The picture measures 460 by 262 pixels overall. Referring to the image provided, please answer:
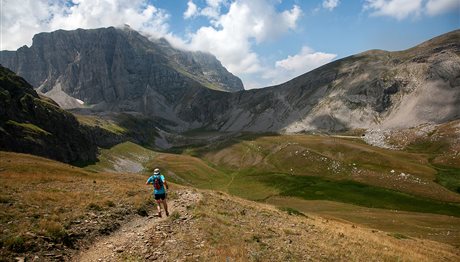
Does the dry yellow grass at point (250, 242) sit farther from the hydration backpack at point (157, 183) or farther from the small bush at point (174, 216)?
the hydration backpack at point (157, 183)

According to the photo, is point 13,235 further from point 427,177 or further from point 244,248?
point 427,177

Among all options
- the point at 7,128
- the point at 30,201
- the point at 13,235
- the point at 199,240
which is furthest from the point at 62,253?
the point at 7,128

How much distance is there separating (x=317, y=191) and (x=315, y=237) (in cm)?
10427

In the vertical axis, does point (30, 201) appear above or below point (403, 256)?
above

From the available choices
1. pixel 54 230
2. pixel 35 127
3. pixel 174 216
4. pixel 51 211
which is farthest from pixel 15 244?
pixel 35 127

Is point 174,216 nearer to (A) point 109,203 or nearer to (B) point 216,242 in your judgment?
(B) point 216,242

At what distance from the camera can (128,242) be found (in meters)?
20.8

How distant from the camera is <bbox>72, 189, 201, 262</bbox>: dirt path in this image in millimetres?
18922

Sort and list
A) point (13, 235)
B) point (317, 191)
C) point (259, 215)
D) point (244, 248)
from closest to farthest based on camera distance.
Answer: point (13, 235) → point (244, 248) → point (259, 215) → point (317, 191)

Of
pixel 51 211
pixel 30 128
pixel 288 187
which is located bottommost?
pixel 288 187

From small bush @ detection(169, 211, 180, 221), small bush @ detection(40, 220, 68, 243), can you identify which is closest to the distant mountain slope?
small bush @ detection(169, 211, 180, 221)

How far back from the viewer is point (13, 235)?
18.7 m

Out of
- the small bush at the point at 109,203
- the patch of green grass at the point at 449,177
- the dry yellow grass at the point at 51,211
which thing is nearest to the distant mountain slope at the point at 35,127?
the dry yellow grass at the point at 51,211

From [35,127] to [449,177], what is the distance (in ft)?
538
